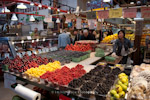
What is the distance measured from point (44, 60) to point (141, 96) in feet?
8.06

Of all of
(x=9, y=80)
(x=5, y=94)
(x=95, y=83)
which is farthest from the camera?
(x=5, y=94)

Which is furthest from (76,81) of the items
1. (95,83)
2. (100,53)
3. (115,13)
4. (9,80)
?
(100,53)

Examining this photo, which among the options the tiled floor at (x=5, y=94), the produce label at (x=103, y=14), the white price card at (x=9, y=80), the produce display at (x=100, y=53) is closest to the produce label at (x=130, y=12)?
the produce label at (x=103, y=14)

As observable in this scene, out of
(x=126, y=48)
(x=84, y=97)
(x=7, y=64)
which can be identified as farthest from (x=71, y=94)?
(x=126, y=48)

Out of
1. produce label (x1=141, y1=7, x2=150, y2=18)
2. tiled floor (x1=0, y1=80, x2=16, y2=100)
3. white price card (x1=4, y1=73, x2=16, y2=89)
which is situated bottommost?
tiled floor (x1=0, y1=80, x2=16, y2=100)

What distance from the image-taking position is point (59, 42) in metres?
6.82

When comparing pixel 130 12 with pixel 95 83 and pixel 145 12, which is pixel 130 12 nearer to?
pixel 145 12

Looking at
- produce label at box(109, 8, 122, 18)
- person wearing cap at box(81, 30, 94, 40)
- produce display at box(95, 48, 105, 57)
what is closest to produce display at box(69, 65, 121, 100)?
produce label at box(109, 8, 122, 18)

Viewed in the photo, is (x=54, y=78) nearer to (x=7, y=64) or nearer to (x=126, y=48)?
(x=7, y=64)

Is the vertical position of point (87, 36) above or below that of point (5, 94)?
above

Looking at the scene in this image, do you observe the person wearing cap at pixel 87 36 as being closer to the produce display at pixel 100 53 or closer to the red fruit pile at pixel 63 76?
the produce display at pixel 100 53

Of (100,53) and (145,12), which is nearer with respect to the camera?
(145,12)

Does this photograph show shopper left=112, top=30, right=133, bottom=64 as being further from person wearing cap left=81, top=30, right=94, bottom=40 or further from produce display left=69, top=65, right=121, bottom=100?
person wearing cap left=81, top=30, right=94, bottom=40

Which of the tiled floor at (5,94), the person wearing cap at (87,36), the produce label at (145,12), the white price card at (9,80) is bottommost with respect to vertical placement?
the tiled floor at (5,94)
